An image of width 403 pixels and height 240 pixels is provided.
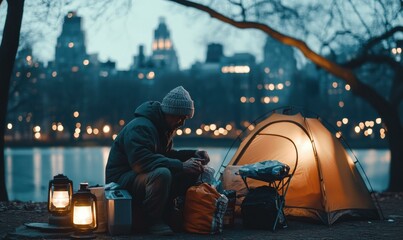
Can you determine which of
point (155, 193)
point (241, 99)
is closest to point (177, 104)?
point (155, 193)

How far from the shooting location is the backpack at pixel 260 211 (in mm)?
9195

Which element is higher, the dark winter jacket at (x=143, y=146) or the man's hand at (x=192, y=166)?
the dark winter jacket at (x=143, y=146)

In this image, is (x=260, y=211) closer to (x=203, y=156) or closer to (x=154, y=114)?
(x=203, y=156)

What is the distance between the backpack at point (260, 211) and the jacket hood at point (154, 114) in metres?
1.50

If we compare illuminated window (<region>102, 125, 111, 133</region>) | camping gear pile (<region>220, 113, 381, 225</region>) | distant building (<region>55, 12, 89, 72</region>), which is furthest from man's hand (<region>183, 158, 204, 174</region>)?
distant building (<region>55, 12, 89, 72</region>)

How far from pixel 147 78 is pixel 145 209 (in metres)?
153

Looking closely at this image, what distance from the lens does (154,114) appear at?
863 cm

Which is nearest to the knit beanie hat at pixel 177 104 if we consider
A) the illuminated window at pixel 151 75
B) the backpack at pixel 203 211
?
the backpack at pixel 203 211

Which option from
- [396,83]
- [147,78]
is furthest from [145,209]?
[147,78]

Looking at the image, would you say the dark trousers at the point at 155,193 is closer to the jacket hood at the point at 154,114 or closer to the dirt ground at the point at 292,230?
the dirt ground at the point at 292,230

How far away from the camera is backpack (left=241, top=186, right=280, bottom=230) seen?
9.20 metres

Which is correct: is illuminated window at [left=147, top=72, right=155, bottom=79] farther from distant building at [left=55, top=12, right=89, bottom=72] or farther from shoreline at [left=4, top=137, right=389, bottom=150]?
shoreline at [left=4, top=137, right=389, bottom=150]

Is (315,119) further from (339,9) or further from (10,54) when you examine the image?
(339,9)

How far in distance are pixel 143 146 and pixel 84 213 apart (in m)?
0.98
